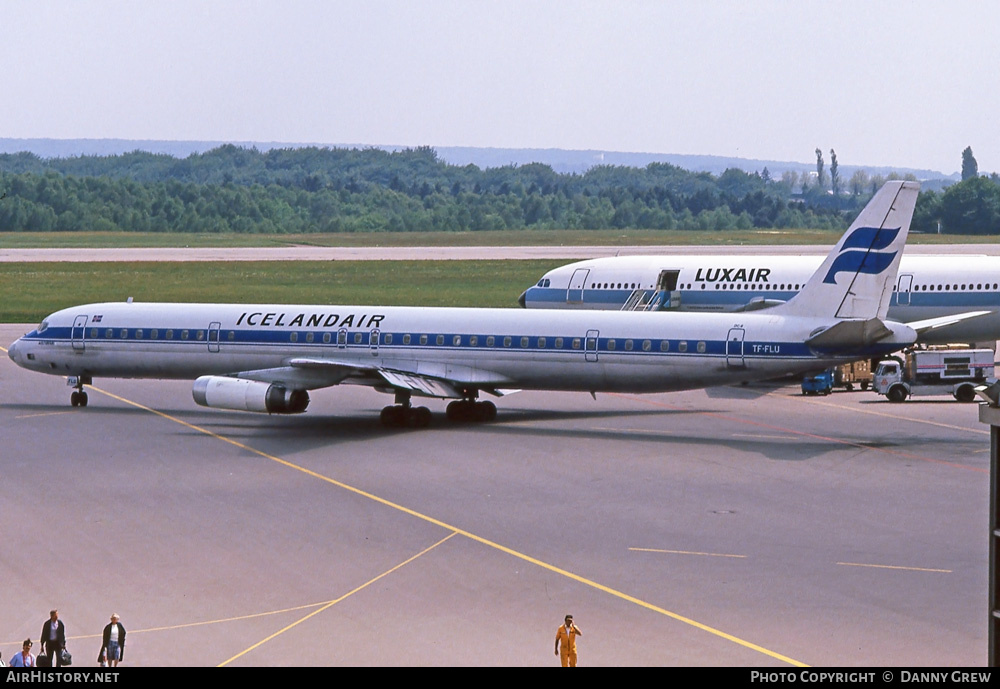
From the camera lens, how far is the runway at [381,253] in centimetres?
13125

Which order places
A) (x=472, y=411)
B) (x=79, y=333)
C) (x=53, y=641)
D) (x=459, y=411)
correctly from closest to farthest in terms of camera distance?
(x=53, y=641) → (x=472, y=411) → (x=459, y=411) → (x=79, y=333)

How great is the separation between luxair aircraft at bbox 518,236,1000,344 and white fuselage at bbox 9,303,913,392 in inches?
468

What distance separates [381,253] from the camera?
14450cm

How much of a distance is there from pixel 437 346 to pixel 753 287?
18.5 meters

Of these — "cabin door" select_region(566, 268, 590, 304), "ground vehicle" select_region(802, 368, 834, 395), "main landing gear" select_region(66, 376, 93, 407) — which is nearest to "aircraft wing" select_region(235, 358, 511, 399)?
"main landing gear" select_region(66, 376, 93, 407)

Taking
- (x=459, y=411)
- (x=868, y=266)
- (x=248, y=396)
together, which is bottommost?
(x=459, y=411)

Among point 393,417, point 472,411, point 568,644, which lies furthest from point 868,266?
point 568,644

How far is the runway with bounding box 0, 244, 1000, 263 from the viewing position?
131250mm

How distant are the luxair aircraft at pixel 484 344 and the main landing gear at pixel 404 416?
44 mm

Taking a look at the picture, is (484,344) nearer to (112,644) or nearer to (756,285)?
(756,285)

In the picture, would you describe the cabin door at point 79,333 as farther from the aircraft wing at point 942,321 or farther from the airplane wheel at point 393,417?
the aircraft wing at point 942,321

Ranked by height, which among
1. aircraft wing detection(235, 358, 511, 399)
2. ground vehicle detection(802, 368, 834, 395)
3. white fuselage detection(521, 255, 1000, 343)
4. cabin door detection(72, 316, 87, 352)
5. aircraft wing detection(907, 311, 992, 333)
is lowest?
ground vehicle detection(802, 368, 834, 395)

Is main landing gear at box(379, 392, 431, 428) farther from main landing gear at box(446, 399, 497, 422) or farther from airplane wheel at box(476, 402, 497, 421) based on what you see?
airplane wheel at box(476, 402, 497, 421)

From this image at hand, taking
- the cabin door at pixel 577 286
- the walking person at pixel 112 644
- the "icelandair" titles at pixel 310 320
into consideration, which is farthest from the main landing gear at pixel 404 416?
the walking person at pixel 112 644
